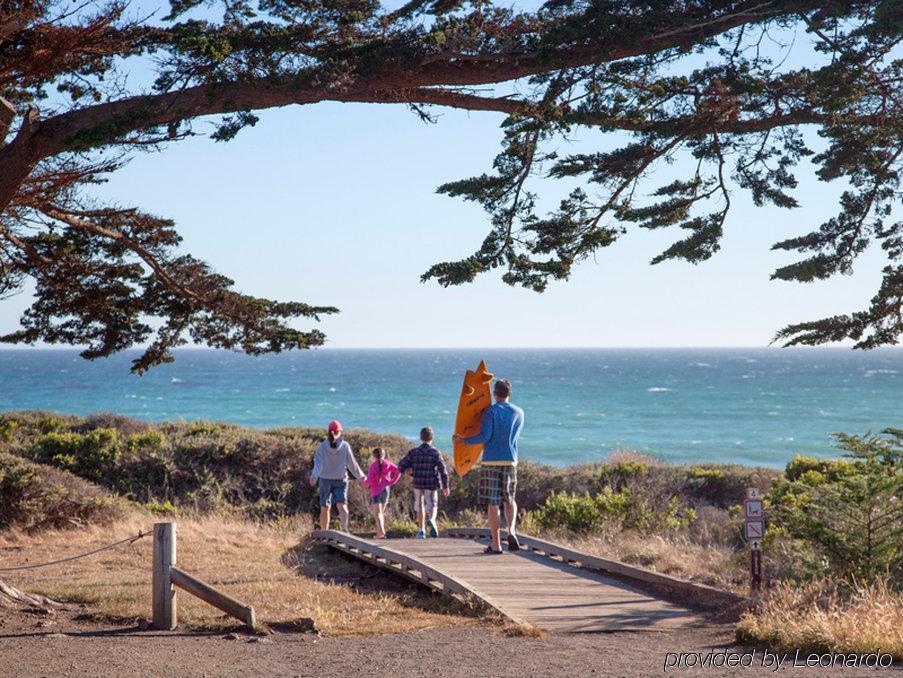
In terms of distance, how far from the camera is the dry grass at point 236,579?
32.2 ft

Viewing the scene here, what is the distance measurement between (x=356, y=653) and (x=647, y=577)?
15.0ft

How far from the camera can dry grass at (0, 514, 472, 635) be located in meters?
9.82

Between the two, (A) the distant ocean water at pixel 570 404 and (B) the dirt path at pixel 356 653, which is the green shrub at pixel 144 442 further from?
(A) the distant ocean water at pixel 570 404

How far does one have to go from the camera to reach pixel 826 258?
36.8 feet

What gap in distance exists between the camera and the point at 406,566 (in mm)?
12188

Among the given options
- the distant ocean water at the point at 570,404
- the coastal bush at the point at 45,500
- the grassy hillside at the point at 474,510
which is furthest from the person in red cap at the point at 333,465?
the distant ocean water at the point at 570,404

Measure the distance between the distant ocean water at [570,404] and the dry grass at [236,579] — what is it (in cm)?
4145

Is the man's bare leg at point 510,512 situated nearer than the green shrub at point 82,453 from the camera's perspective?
Yes

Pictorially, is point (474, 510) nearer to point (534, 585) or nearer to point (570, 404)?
point (534, 585)

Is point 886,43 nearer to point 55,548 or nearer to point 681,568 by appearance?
point 681,568

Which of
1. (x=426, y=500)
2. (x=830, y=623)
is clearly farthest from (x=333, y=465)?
(x=830, y=623)

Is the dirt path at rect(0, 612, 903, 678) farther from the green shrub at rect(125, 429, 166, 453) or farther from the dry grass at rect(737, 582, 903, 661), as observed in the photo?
the green shrub at rect(125, 429, 166, 453)

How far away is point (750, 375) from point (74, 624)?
485 ft

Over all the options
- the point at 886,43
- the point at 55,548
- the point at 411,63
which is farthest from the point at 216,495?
the point at 886,43
